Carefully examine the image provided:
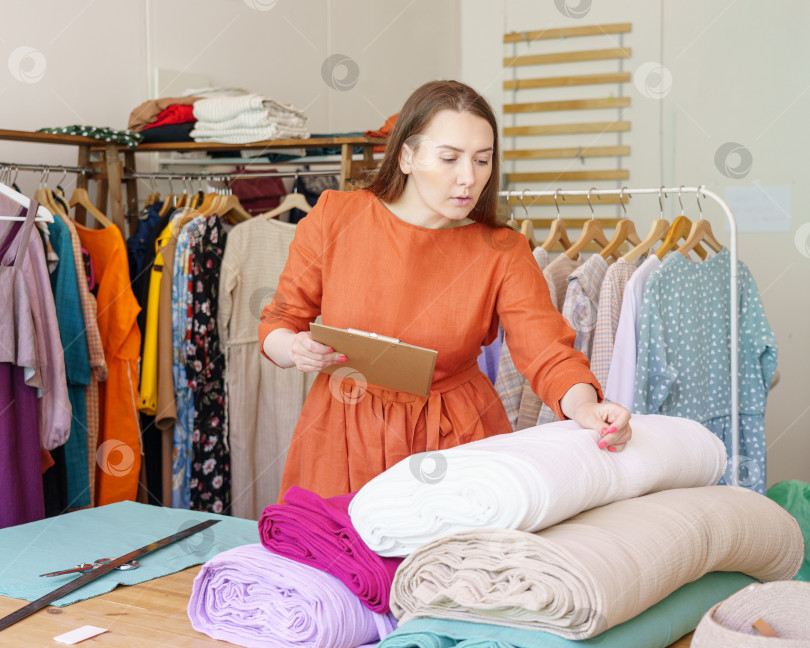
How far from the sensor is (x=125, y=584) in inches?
48.5

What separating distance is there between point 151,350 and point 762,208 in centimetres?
292

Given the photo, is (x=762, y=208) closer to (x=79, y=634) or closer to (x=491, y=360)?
(x=491, y=360)

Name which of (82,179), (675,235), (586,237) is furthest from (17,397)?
(675,235)

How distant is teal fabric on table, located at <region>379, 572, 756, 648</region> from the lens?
84 centimetres

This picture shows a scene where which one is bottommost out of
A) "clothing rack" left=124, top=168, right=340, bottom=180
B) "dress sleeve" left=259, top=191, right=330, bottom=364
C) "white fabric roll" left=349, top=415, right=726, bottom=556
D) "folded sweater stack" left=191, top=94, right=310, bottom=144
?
"white fabric roll" left=349, top=415, right=726, bottom=556

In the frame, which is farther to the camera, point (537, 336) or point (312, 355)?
point (537, 336)

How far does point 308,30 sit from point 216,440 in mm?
2216

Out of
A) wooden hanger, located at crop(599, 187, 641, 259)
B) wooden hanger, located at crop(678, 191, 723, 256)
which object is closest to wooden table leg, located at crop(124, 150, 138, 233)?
wooden hanger, located at crop(599, 187, 641, 259)

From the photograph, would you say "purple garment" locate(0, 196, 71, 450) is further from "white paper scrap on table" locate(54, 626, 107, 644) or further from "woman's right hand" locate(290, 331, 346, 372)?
"white paper scrap on table" locate(54, 626, 107, 644)

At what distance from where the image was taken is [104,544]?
1.43 metres

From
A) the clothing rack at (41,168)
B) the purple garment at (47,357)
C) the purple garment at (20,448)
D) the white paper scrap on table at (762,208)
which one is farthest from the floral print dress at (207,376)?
the white paper scrap on table at (762,208)

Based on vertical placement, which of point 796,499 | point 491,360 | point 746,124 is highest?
point 746,124

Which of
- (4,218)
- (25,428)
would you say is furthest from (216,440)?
(4,218)

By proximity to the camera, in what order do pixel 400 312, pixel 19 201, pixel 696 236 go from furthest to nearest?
pixel 696 236 → pixel 19 201 → pixel 400 312
